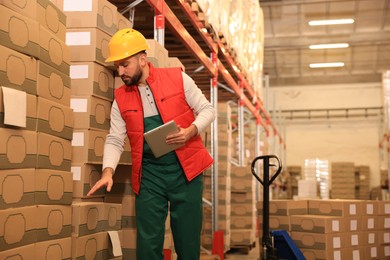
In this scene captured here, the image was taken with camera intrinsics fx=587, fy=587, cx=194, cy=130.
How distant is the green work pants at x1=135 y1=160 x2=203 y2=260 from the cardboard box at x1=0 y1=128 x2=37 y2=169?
0.94m

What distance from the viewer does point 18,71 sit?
10.1 feet

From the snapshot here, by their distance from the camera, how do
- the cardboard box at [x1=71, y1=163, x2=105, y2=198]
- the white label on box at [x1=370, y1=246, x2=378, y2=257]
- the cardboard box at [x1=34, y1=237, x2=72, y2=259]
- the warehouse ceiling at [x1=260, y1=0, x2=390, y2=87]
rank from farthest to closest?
1. the warehouse ceiling at [x1=260, y1=0, x2=390, y2=87]
2. the white label on box at [x1=370, y1=246, x2=378, y2=257]
3. the cardboard box at [x1=71, y1=163, x2=105, y2=198]
4. the cardboard box at [x1=34, y1=237, x2=72, y2=259]

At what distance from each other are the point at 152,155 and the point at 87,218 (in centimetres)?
60

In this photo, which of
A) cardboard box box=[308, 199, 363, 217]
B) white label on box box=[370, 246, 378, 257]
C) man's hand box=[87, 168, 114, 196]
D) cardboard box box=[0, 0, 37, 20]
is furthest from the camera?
white label on box box=[370, 246, 378, 257]

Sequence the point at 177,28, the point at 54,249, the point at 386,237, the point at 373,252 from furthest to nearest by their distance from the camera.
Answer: the point at 386,237 → the point at 373,252 → the point at 177,28 → the point at 54,249

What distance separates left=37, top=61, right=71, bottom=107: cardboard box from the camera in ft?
11.0

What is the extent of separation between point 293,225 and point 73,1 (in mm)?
3555

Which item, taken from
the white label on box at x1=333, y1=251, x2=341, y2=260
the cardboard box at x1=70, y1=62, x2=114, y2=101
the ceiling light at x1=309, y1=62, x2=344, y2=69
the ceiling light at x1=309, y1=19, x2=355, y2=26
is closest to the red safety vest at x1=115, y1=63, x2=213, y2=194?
the cardboard box at x1=70, y1=62, x2=114, y2=101

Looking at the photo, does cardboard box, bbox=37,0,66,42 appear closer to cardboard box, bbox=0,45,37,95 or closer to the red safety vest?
cardboard box, bbox=0,45,37,95

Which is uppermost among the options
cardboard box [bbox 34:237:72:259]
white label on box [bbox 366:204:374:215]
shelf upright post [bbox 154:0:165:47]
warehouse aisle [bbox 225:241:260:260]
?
shelf upright post [bbox 154:0:165:47]

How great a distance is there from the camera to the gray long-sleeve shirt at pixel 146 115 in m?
3.91

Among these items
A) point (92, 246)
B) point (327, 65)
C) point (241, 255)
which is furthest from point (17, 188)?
point (327, 65)

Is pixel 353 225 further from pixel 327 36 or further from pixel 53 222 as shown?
pixel 327 36

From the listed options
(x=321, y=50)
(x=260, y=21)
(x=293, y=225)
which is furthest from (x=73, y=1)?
(x=321, y=50)
